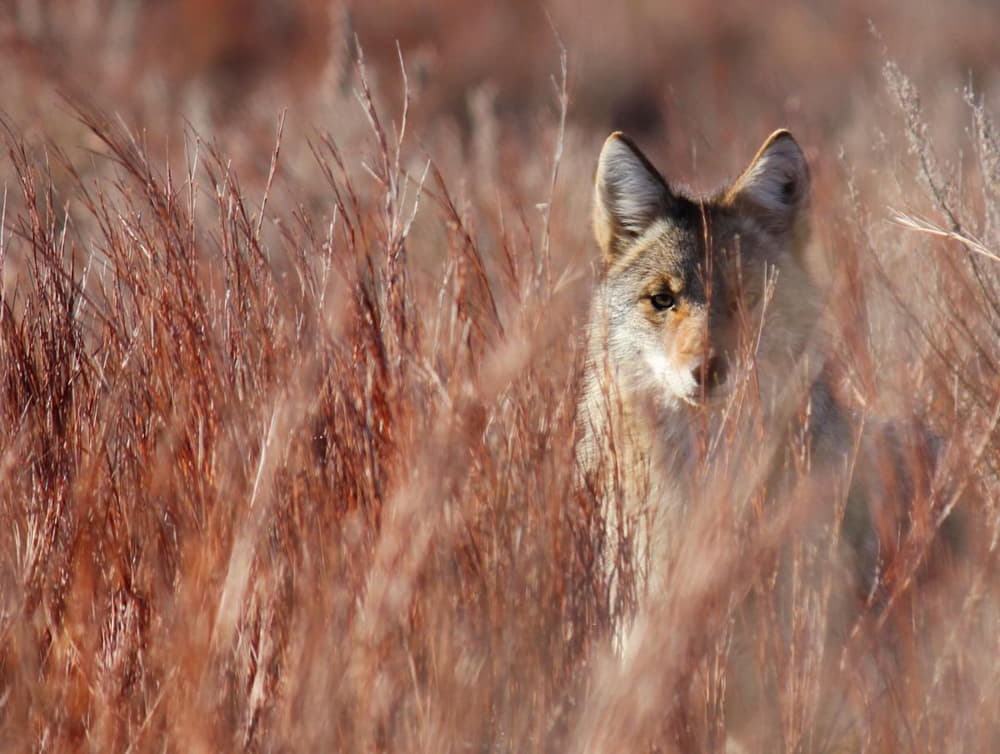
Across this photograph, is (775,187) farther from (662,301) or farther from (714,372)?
(714,372)

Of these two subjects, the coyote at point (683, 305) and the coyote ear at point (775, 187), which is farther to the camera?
the coyote ear at point (775, 187)

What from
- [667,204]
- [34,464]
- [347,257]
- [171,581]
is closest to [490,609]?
[171,581]

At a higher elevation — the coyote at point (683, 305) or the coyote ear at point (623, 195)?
the coyote ear at point (623, 195)

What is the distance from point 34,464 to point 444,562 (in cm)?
108

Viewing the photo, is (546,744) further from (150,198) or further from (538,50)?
(538,50)

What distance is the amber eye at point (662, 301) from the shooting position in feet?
13.9

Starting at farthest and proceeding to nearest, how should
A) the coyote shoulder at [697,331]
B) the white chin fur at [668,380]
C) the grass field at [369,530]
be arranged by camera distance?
the white chin fur at [668,380], the coyote shoulder at [697,331], the grass field at [369,530]

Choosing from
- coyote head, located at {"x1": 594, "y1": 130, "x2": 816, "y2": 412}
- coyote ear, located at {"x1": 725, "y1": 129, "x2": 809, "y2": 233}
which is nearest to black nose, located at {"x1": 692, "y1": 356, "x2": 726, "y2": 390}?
coyote head, located at {"x1": 594, "y1": 130, "x2": 816, "y2": 412}

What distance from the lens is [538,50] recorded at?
18531 mm

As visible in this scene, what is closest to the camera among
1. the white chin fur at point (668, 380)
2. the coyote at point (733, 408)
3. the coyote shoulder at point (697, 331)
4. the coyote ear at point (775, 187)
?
the coyote at point (733, 408)

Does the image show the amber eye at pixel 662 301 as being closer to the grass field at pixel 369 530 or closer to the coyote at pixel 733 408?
the coyote at pixel 733 408

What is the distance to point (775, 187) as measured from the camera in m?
4.31

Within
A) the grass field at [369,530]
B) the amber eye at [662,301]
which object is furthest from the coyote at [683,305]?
the grass field at [369,530]

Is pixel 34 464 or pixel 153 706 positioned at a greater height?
pixel 34 464
